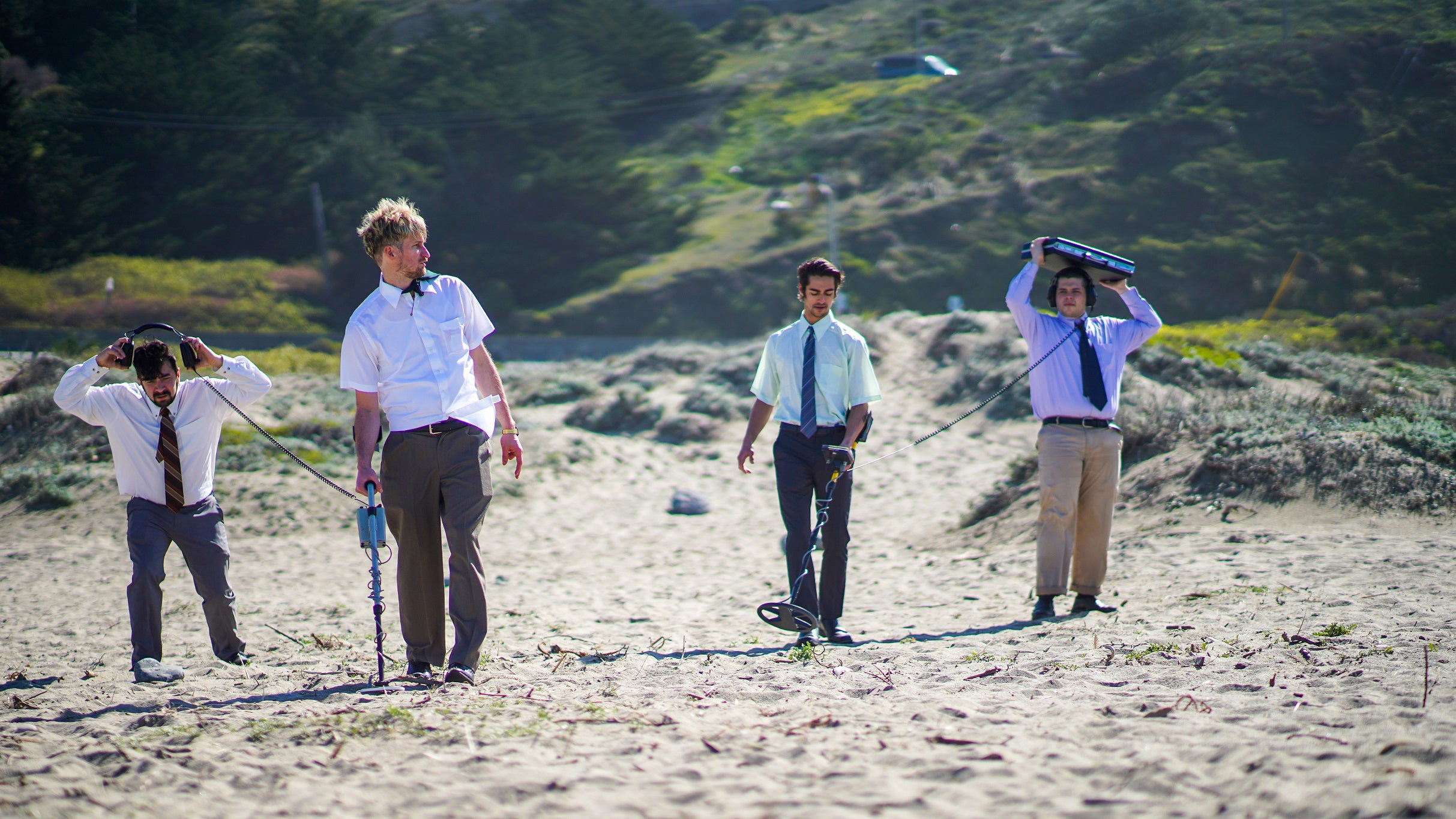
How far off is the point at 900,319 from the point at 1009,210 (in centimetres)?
1961

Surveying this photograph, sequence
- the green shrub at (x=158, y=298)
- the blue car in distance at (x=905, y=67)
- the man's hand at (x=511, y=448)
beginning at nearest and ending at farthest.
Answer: the man's hand at (x=511, y=448)
the green shrub at (x=158, y=298)
the blue car in distance at (x=905, y=67)

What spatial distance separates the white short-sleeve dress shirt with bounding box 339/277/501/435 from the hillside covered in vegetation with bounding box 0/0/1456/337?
2561 centimetres

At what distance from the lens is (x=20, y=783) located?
2961 millimetres

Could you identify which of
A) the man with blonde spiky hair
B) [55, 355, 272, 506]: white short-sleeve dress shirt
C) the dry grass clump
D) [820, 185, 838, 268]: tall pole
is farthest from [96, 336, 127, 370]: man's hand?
[820, 185, 838, 268]: tall pole

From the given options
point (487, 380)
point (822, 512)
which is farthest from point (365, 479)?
point (822, 512)

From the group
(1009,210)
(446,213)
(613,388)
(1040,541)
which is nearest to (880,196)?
(1009,210)

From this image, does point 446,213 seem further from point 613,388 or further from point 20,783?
point 20,783

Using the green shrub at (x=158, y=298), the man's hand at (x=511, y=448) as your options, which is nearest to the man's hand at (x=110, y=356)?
the man's hand at (x=511, y=448)

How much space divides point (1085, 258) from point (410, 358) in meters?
3.54

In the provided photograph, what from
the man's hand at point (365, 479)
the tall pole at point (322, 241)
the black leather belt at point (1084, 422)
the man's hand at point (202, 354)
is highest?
the tall pole at point (322, 241)

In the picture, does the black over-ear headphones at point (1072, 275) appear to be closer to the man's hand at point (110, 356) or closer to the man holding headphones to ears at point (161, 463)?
the man holding headphones to ears at point (161, 463)

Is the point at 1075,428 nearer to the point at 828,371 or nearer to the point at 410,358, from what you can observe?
the point at 828,371

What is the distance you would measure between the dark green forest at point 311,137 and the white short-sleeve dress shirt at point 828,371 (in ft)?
101

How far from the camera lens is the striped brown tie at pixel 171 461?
4.75 meters
